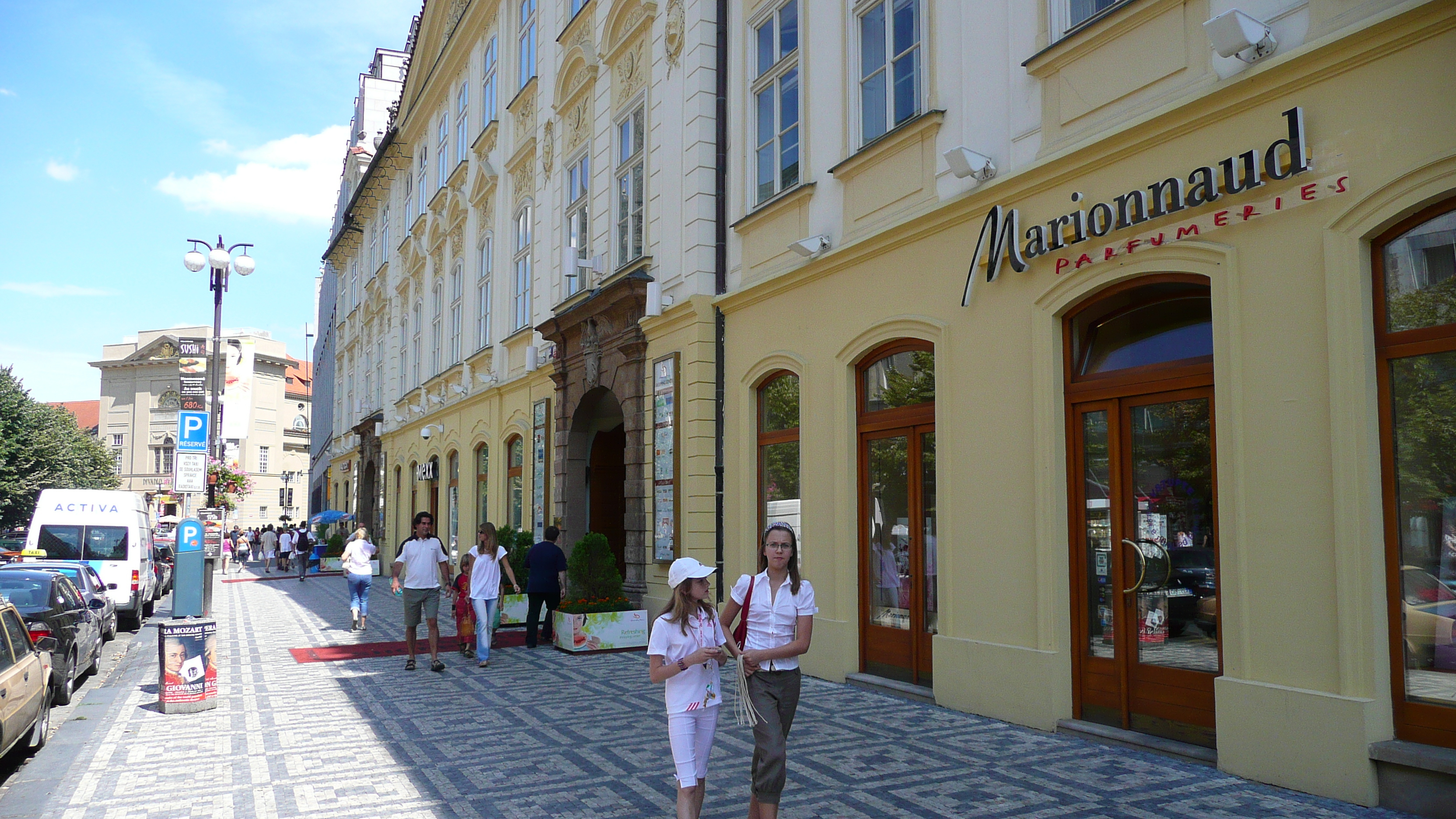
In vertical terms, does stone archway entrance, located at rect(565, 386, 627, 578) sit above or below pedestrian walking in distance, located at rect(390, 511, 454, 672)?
above

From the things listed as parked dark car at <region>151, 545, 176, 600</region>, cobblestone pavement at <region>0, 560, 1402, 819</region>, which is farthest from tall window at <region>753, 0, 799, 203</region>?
parked dark car at <region>151, 545, 176, 600</region>

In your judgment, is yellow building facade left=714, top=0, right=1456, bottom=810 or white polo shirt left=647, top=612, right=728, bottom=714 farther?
yellow building facade left=714, top=0, right=1456, bottom=810

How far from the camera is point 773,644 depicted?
5562mm

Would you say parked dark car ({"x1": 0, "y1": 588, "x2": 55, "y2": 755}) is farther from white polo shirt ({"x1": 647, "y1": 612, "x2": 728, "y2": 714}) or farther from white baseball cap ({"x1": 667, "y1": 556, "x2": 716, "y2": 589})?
white baseball cap ({"x1": 667, "y1": 556, "x2": 716, "y2": 589})

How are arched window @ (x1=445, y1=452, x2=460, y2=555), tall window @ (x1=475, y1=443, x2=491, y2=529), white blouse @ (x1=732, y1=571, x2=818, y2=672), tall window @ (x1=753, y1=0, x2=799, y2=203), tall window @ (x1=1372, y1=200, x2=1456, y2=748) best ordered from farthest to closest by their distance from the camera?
arched window @ (x1=445, y1=452, x2=460, y2=555), tall window @ (x1=475, y1=443, x2=491, y2=529), tall window @ (x1=753, y1=0, x2=799, y2=203), tall window @ (x1=1372, y1=200, x2=1456, y2=748), white blouse @ (x1=732, y1=571, x2=818, y2=672)

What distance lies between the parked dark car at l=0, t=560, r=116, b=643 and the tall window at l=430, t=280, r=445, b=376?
12161mm

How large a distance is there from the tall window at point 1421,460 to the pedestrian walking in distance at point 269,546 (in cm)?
3877

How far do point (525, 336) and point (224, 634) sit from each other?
7200 millimetres

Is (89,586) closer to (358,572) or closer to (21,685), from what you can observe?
(358,572)

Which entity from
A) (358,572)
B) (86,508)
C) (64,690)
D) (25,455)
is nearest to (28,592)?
(64,690)

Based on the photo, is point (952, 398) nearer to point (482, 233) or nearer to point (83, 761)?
point (83, 761)

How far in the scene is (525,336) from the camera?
67.1ft

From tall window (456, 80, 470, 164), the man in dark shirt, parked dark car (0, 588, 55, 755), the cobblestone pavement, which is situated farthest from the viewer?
tall window (456, 80, 470, 164)

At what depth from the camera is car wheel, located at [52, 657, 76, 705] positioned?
1038 centimetres
